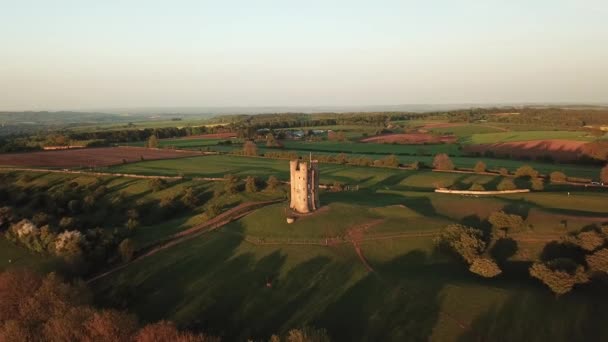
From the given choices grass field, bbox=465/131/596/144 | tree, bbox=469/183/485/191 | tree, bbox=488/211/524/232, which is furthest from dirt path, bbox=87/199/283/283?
grass field, bbox=465/131/596/144

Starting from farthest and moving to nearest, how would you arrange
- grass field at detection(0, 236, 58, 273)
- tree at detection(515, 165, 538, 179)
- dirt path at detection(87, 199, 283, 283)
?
tree at detection(515, 165, 538, 179)
dirt path at detection(87, 199, 283, 283)
grass field at detection(0, 236, 58, 273)

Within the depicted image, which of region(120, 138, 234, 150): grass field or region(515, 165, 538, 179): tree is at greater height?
region(120, 138, 234, 150): grass field

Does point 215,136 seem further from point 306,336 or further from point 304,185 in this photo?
point 306,336

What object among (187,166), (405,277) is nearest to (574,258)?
(405,277)

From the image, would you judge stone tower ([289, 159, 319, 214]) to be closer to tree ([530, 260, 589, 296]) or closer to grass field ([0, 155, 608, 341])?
grass field ([0, 155, 608, 341])

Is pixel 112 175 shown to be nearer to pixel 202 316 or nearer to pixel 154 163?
pixel 154 163

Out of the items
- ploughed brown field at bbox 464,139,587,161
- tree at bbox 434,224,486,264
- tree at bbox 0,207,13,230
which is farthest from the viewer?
ploughed brown field at bbox 464,139,587,161
